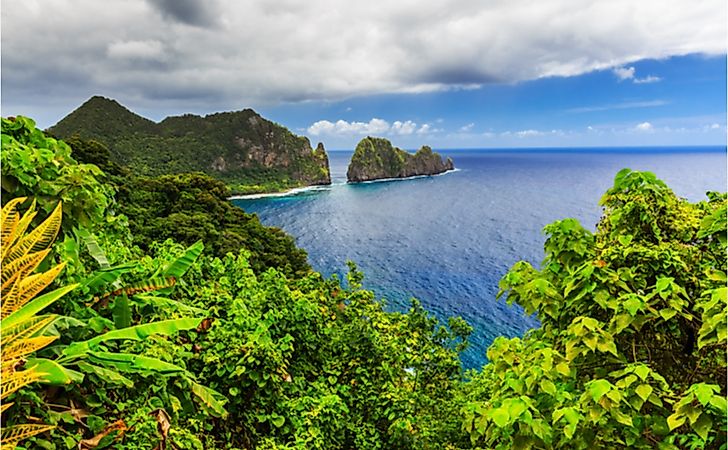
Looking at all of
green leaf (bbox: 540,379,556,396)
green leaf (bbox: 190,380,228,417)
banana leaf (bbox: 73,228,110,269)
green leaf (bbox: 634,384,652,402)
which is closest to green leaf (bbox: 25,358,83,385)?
green leaf (bbox: 190,380,228,417)

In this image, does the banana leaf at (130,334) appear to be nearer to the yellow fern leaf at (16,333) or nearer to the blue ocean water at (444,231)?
the yellow fern leaf at (16,333)

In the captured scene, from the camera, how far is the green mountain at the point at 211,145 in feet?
267

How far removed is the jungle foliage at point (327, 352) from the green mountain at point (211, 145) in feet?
250

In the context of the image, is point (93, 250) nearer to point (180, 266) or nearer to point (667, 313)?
point (180, 266)

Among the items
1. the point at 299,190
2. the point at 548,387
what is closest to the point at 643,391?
the point at 548,387

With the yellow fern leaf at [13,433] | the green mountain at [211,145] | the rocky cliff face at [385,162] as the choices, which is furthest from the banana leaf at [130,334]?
the rocky cliff face at [385,162]

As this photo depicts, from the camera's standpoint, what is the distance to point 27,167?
2908 mm

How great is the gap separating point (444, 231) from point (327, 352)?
141ft

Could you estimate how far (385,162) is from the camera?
105688 millimetres

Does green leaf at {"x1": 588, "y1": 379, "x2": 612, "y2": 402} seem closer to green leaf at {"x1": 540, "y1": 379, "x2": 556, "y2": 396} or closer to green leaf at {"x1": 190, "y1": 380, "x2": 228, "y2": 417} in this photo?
green leaf at {"x1": 540, "y1": 379, "x2": 556, "y2": 396}

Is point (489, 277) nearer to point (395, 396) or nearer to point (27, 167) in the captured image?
point (395, 396)

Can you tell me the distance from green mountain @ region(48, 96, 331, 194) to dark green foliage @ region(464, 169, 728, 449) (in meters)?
78.2

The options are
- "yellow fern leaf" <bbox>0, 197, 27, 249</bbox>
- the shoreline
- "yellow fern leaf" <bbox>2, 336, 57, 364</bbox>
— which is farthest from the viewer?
the shoreline

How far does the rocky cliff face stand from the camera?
3996 inches
